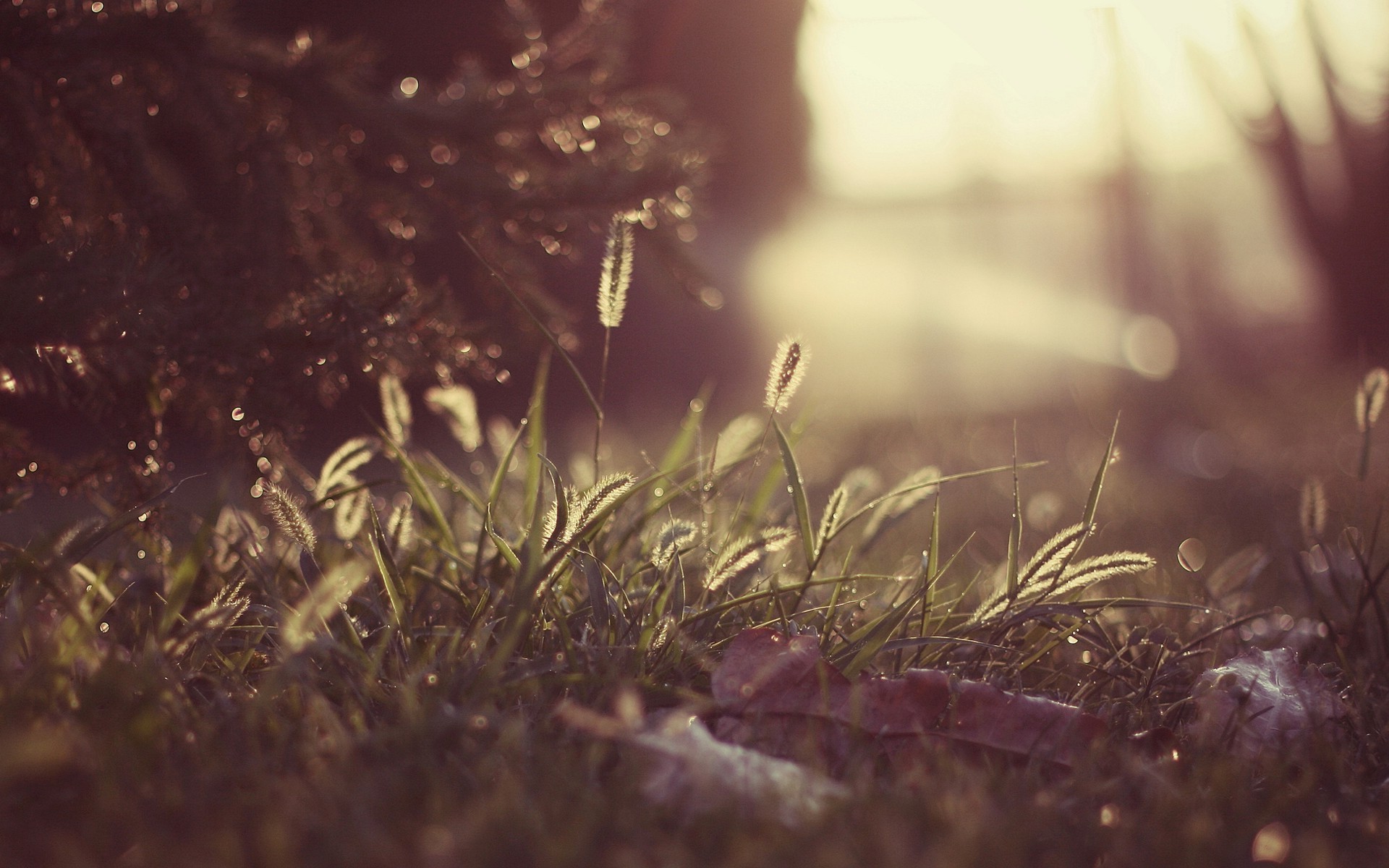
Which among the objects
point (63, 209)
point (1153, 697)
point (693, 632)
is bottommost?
point (1153, 697)

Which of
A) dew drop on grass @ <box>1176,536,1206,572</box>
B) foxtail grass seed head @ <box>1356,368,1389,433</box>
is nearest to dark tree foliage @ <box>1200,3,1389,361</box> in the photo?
dew drop on grass @ <box>1176,536,1206,572</box>

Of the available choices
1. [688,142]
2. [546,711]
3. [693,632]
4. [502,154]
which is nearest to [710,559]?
[693,632]

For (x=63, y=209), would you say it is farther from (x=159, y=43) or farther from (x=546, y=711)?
(x=546, y=711)

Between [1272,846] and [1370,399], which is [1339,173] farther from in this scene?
[1272,846]

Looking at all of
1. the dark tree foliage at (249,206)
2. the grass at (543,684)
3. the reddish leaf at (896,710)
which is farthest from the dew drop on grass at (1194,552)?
the dark tree foliage at (249,206)

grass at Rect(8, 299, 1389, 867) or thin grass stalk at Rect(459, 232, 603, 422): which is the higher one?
thin grass stalk at Rect(459, 232, 603, 422)

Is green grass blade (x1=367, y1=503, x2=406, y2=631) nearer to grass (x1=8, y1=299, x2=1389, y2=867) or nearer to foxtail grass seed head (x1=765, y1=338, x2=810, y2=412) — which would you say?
grass (x1=8, y1=299, x2=1389, y2=867)
